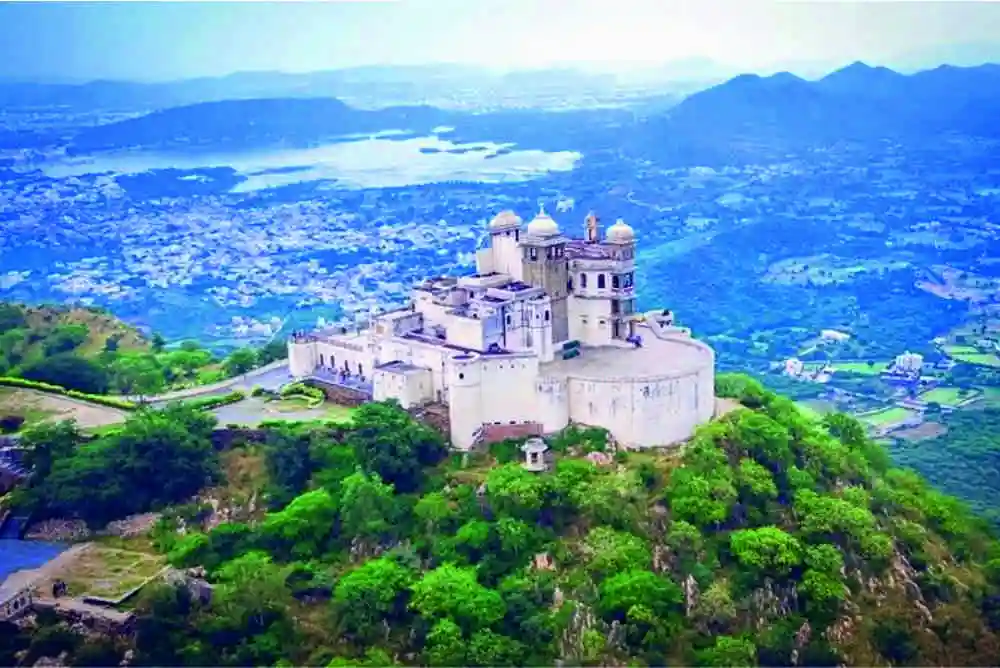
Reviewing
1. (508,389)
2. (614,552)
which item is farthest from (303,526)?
(614,552)

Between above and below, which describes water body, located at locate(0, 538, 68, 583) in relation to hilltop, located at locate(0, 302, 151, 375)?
below

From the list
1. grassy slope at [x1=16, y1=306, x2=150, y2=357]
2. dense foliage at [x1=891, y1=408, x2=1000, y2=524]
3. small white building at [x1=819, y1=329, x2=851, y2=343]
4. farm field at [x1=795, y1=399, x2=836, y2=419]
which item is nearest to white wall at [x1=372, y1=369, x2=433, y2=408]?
grassy slope at [x1=16, y1=306, x2=150, y2=357]

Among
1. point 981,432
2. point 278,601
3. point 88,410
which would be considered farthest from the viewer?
point 981,432

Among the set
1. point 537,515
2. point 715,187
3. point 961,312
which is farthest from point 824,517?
point 715,187

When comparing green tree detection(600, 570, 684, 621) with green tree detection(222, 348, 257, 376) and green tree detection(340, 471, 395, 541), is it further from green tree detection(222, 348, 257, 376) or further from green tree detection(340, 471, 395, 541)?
green tree detection(222, 348, 257, 376)

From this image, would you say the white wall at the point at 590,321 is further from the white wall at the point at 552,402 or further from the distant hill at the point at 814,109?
the distant hill at the point at 814,109

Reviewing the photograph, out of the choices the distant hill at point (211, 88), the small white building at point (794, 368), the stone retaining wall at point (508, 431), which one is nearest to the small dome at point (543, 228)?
the stone retaining wall at point (508, 431)

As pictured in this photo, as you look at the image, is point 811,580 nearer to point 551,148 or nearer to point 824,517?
point 824,517

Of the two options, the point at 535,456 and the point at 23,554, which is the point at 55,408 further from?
the point at 535,456
